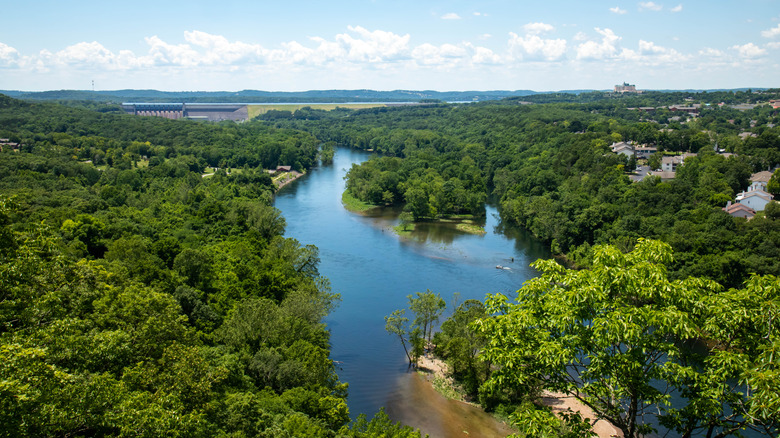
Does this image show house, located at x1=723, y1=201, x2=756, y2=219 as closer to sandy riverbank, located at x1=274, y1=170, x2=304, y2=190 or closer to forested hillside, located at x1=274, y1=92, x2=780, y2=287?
forested hillside, located at x1=274, y1=92, x2=780, y2=287

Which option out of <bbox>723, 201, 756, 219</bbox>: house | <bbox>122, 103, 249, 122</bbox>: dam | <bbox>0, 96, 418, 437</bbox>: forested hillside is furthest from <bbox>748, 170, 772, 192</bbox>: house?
<bbox>122, 103, 249, 122</bbox>: dam

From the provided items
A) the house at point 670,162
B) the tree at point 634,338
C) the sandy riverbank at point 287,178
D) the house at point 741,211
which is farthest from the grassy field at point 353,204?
the tree at point 634,338

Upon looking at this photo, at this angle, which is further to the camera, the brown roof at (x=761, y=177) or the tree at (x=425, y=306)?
the brown roof at (x=761, y=177)

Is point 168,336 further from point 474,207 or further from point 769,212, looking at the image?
point 474,207

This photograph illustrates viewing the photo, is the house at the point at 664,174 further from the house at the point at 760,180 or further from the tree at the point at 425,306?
the tree at the point at 425,306

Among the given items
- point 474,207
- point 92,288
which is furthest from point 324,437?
point 474,207

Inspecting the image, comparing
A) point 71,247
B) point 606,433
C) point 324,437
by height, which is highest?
point 71,247

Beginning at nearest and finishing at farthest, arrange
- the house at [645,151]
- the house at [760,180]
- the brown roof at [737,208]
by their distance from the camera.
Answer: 1. the brown roof at [737,208]
2. the house at [760,180]
3. the house at [645,151]
